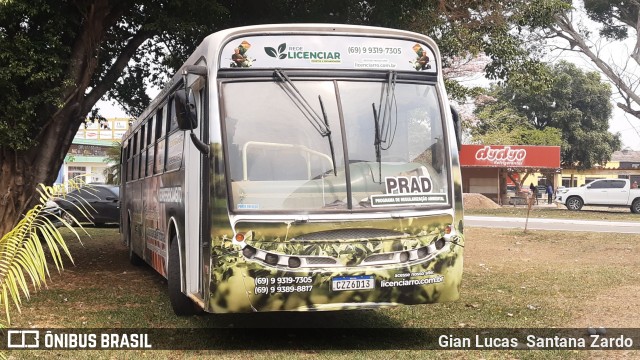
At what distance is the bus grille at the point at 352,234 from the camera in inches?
253

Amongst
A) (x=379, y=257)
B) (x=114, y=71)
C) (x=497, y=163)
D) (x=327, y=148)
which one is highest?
(x=114, y=71)

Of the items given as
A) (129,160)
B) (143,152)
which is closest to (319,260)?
(143,152)

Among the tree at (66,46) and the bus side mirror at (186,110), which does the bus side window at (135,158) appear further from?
the bus side mirror at (186,110)

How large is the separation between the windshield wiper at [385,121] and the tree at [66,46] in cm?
539

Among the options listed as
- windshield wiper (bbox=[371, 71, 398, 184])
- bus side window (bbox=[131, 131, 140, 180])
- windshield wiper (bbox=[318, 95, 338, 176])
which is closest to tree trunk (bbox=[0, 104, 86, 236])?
bus side window (bbox=[131, 131, 140, 180])

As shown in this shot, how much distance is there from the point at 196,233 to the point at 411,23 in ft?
25.8

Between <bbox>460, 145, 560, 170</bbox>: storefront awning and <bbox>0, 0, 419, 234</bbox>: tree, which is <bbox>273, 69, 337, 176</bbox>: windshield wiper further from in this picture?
<bbox>460, 145, 560, 170</bbox>: storefront awning

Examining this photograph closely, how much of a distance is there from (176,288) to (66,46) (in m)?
5.41

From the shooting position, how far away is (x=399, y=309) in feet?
29.5

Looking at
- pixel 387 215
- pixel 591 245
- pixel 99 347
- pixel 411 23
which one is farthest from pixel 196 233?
pixel 591 245

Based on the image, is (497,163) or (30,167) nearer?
(30,167)

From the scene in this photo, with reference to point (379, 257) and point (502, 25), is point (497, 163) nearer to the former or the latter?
point (502, 25)

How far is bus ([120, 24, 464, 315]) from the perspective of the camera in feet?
20.9

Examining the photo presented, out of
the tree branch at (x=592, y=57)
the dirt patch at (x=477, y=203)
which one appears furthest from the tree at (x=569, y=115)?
the tree branch at (x=592, y=57)
